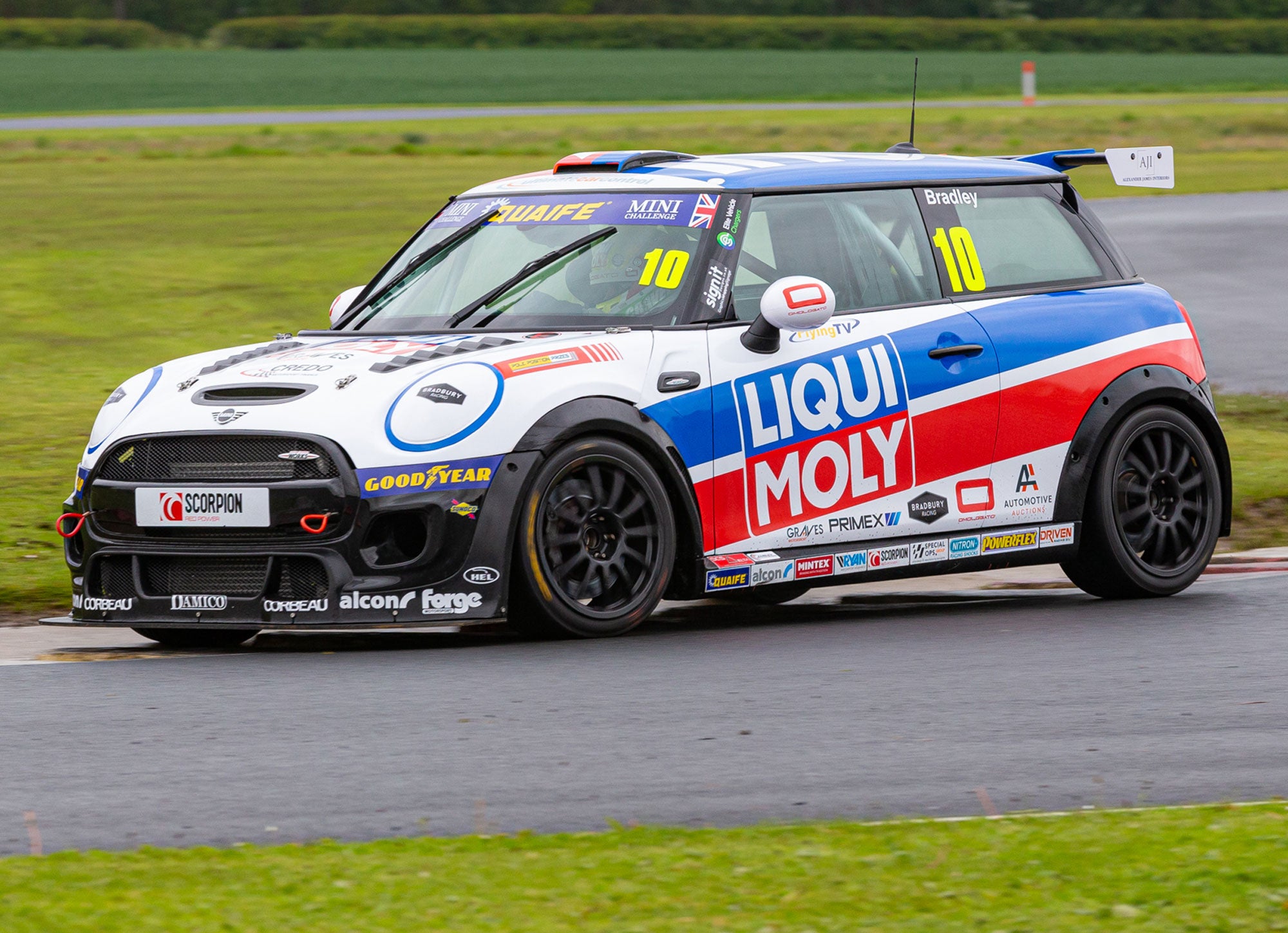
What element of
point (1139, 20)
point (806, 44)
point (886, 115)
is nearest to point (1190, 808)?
point (886, 115)

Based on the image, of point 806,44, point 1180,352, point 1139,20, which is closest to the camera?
point 1180,352

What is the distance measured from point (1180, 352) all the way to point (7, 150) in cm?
2959

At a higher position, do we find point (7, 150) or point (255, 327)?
point (7, 150)

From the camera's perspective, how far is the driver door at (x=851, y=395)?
8.30 m

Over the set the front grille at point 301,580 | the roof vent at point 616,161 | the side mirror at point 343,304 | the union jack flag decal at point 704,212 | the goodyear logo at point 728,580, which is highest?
the roof vent at point 616,161

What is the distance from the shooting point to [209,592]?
302 inches

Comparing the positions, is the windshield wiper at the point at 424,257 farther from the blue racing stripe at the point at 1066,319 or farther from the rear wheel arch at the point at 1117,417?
the rear wheel arch at the point at 1117,417

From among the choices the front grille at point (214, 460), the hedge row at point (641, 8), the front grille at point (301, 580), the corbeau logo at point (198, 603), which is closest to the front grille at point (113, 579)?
the corbeau logo at point (198, 603)

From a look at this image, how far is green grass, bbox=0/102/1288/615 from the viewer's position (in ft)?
43.1

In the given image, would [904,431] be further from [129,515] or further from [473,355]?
[129,515]

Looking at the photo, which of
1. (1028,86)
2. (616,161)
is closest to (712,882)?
(616,161)

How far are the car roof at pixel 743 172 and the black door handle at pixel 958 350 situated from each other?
764 mm

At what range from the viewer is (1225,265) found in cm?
2377

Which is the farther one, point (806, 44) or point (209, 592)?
point (806, 44)
